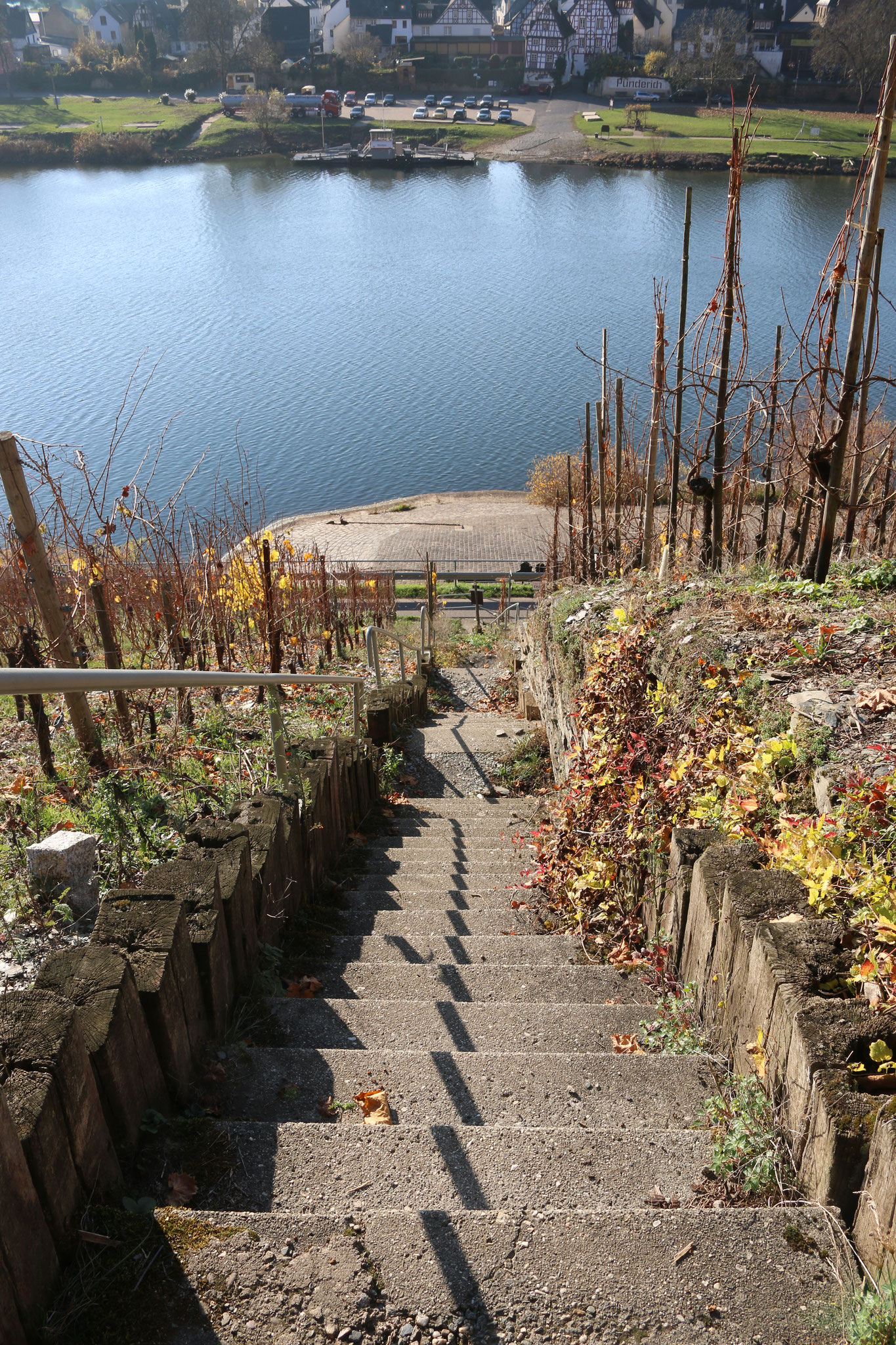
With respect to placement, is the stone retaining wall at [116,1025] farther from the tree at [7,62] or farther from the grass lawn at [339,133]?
the tree at [7,62]

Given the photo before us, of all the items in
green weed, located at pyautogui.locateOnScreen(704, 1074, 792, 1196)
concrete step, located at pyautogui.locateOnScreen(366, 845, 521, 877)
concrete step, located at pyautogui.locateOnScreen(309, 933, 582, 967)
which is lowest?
concrete step, located at pyautogui.locateOnScreen(366, 845, 521, 877)

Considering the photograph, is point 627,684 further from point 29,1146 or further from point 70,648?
point 29,1146

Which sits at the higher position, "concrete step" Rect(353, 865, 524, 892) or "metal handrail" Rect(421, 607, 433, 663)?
"concrete step" Rect(353, 865, 524, 892)

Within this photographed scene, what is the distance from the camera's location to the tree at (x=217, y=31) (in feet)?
289

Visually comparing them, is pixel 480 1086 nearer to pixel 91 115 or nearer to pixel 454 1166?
pixel 454 1166

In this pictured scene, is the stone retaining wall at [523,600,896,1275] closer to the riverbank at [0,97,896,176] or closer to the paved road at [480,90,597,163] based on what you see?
the riverbank at [0,97,896,176]

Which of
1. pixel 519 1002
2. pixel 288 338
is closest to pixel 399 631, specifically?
pixel 519 1002

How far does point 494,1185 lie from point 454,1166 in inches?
4.6

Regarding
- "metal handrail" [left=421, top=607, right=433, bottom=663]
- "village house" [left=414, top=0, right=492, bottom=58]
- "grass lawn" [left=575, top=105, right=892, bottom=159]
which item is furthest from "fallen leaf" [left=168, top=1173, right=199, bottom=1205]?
"village house" [left=414, top=0, right=492, bottom=58]

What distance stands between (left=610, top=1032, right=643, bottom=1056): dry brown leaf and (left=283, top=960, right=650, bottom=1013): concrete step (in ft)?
1.06

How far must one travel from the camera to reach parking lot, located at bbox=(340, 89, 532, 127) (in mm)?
80312

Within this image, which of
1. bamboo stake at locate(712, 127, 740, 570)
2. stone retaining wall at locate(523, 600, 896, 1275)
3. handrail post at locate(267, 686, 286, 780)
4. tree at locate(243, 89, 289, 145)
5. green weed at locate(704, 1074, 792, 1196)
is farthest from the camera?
tree at locate(243, 89, 289, 145)

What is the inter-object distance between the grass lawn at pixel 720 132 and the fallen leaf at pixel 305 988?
6872 centimetres

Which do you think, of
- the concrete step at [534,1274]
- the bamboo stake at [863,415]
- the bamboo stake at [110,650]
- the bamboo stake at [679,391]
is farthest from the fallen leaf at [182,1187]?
the bamboo stake at [679,391]
